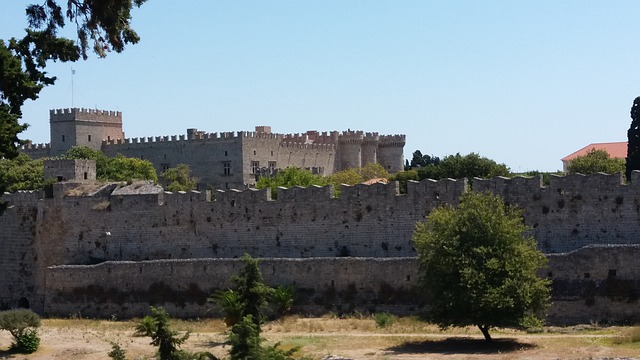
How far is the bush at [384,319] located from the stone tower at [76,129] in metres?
58.8

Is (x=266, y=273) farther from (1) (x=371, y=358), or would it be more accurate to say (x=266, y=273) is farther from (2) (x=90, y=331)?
(1) (x=371, y=358)

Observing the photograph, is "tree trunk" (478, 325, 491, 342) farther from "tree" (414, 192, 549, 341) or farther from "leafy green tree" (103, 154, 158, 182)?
"leafy green tree" (103, 154, 158, 182)

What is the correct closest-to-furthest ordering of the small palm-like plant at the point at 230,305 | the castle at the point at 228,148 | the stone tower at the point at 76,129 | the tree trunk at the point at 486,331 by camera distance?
1. the tree trunk at the point at 486,331
2. the small palm-like plant at the point at 230,305
3. the castle at the point at 228,148
4. the stone tower at the point at 76,129

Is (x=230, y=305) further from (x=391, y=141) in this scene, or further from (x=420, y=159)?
(x=420, y=159)

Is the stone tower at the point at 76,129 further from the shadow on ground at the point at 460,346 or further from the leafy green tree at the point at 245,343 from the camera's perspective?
the leafy green tree at the point at 245,343

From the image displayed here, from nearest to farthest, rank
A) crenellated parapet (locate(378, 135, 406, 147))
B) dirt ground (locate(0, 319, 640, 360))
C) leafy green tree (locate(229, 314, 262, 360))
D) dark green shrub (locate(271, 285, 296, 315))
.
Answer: leafy green tree (locate(229, 314, 262, 360)) → dirt ground (locate(0, 319, 640, 360)) → dark green shrub (locate(271, 285, 296, 315)) → crenellated parapet (locate(378, 135, 406, 147))

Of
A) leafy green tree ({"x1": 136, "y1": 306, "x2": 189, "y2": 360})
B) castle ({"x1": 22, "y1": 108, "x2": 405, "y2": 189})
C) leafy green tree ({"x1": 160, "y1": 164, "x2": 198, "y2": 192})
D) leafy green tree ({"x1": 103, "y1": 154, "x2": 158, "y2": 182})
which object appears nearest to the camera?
leafy green tree ({"x1": 136, "y1": 306, "x2": 189, "y2": 360})

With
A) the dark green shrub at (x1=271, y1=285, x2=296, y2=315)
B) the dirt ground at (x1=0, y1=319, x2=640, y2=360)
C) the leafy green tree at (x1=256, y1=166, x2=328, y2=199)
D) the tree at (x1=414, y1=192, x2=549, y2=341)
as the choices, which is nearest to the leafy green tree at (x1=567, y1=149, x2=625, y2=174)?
the leafy green tree at (x1=256, y1=166, x2=328, y2=199)

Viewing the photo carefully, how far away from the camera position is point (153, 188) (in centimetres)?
4531

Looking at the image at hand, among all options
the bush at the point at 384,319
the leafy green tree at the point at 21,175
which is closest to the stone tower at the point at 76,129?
the leafy green tree at the point at 21,175

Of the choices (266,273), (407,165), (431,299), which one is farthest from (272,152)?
(431,299)

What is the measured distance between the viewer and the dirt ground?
97.1 ft

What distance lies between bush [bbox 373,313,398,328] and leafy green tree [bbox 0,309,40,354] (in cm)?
949

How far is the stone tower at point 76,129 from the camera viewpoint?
9194cm
